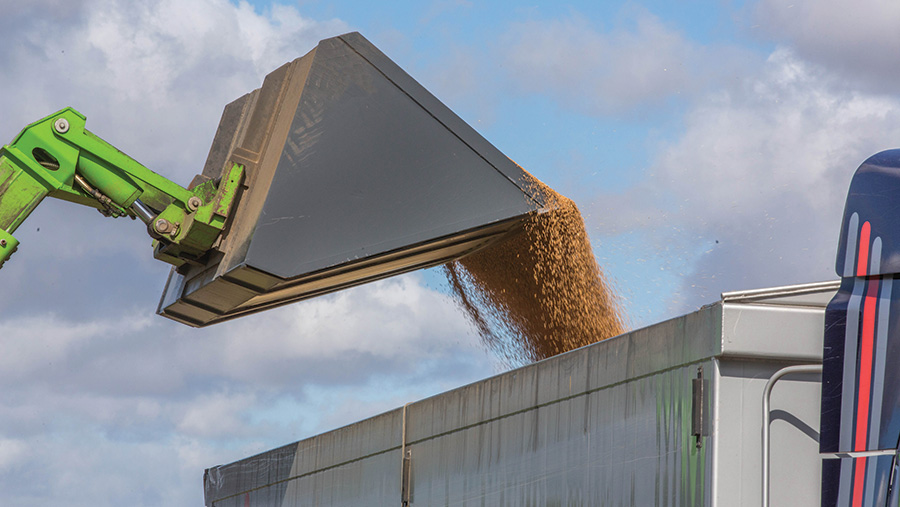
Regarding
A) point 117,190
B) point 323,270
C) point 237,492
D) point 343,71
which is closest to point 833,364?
point 323,270

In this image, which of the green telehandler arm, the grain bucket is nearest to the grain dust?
the grain bucket

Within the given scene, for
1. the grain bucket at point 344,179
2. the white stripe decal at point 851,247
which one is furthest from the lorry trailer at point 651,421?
the grain bucket at point 344,179

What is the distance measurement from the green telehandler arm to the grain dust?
64.7 inches

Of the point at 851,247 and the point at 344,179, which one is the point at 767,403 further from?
the point at 344,179

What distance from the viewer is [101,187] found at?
19.0ft

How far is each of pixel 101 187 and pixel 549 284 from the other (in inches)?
98.5

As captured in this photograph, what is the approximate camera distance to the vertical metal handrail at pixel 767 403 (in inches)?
130

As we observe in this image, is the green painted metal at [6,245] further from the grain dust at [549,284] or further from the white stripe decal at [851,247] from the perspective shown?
the white stripe decal at [851,247]

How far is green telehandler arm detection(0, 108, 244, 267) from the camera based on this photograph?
18.5 feet

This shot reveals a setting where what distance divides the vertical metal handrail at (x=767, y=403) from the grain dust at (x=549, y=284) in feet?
9.25

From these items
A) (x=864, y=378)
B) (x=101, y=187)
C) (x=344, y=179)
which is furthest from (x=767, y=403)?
(x=101, y=187)

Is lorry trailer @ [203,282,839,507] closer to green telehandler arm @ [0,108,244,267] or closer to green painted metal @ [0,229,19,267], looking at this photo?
green telehandler arm @ [0,108,244,267]

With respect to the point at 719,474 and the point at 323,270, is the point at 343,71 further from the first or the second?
the point at 719,474

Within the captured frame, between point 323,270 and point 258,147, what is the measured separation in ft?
2.53
